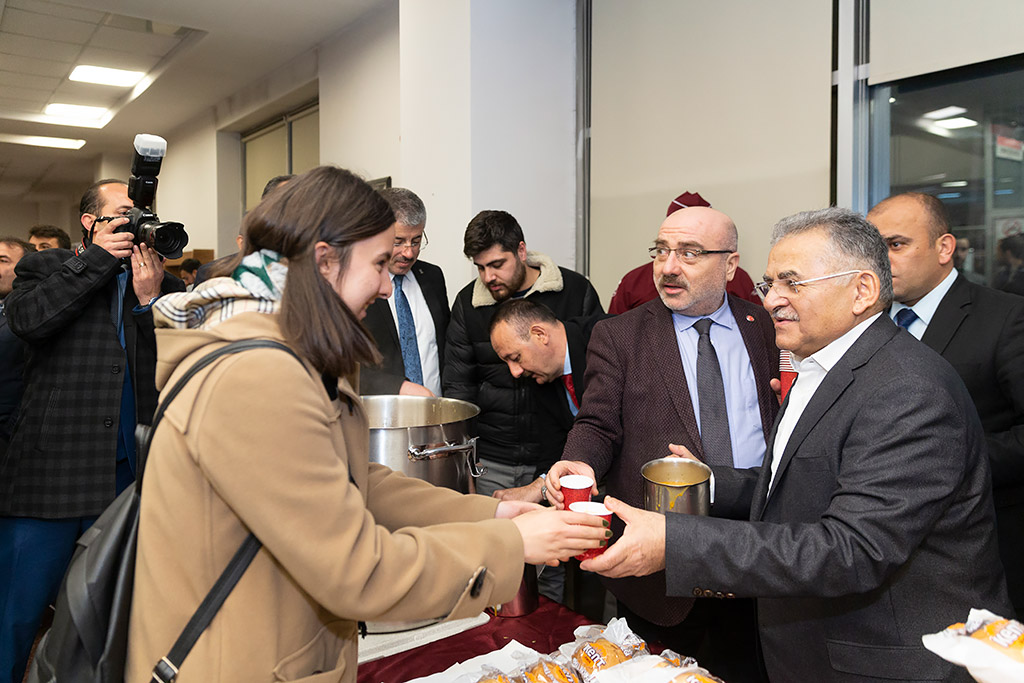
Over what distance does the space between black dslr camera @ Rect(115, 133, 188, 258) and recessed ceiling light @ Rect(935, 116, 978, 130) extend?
103 inches

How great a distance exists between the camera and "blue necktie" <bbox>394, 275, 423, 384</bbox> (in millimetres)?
2957

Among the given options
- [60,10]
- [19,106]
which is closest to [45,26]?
[60,10]

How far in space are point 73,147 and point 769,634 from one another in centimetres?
1057

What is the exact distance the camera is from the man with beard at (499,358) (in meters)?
2.78

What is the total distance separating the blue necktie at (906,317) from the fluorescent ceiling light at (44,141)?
9713 millimetres

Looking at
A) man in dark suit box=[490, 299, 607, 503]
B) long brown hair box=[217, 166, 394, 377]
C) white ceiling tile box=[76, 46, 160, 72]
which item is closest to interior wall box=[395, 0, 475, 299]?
man in dark suit box=[490, 299, 607, 503]

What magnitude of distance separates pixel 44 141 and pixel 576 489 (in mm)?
10236

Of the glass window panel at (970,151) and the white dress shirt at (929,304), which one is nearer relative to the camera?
the white dress shirt at (929,304)

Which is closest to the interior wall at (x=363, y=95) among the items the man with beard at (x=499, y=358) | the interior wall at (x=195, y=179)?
the man with beard at (x=499, y=358)

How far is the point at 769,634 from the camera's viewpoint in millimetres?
1476

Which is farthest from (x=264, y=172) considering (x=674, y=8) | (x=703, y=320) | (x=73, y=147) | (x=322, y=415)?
(x=322, y=415)

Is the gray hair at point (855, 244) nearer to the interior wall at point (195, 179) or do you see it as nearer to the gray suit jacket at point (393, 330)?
the gray suit jacket at point (393, 330)

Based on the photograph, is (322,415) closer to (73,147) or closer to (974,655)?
(974,655)

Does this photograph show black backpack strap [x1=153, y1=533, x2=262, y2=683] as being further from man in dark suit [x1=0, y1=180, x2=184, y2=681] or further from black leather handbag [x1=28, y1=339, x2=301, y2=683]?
man in dark suit [x1=0, y1=180, x2=184, y2=681]
